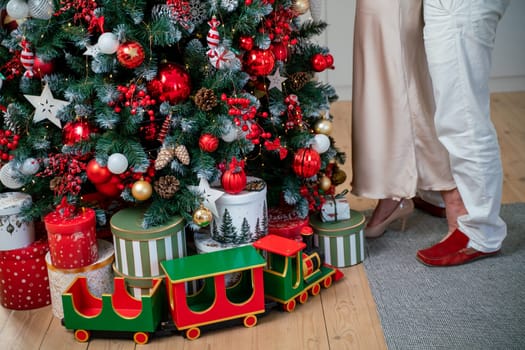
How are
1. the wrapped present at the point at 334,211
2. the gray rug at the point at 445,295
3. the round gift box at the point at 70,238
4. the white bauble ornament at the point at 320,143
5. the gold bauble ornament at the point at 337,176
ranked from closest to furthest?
the gray rug at the point at 445,295, the round gift box at the point at 70,238, the white bauble ornament at the point at 320,143, the wrapped present at the point at 334,211, the gold bauble ornament at the point at 337,176

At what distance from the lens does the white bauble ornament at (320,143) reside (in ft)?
6.50

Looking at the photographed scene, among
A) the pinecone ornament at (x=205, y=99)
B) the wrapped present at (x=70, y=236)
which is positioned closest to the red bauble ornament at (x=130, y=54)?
the pinecone ornament at (x=205, y=99)

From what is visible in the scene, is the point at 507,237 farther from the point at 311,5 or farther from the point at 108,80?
the point at 108,80

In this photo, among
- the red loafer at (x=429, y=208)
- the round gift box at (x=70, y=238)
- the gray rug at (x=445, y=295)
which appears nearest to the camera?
the gray rug at (x=445, y=295)

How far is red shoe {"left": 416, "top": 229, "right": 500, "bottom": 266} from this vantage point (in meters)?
2.03

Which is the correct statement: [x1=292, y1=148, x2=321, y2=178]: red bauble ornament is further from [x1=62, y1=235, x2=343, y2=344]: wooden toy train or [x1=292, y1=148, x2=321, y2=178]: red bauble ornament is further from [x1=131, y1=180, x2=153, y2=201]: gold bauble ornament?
[x1=131, y1=180, x2=153, y2=201]: gold bauble ornament

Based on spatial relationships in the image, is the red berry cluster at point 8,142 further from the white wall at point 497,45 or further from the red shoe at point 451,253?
the white wall at point 497,45

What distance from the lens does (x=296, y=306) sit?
73.1 inches

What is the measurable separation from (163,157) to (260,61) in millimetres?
347

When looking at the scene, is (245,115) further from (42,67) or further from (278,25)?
(42,67)

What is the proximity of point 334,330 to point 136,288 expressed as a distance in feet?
1.66

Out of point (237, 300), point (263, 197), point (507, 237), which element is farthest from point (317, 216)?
point (507, 237)

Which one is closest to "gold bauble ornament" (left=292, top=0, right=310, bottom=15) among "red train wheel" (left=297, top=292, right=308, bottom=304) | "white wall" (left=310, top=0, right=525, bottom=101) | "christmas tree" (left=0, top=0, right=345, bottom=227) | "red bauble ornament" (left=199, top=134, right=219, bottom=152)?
"christmas tree" (left=0, top=0, right=345, bottom=227)

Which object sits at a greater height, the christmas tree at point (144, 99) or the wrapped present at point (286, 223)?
the christmas tree at point (144, 99)
